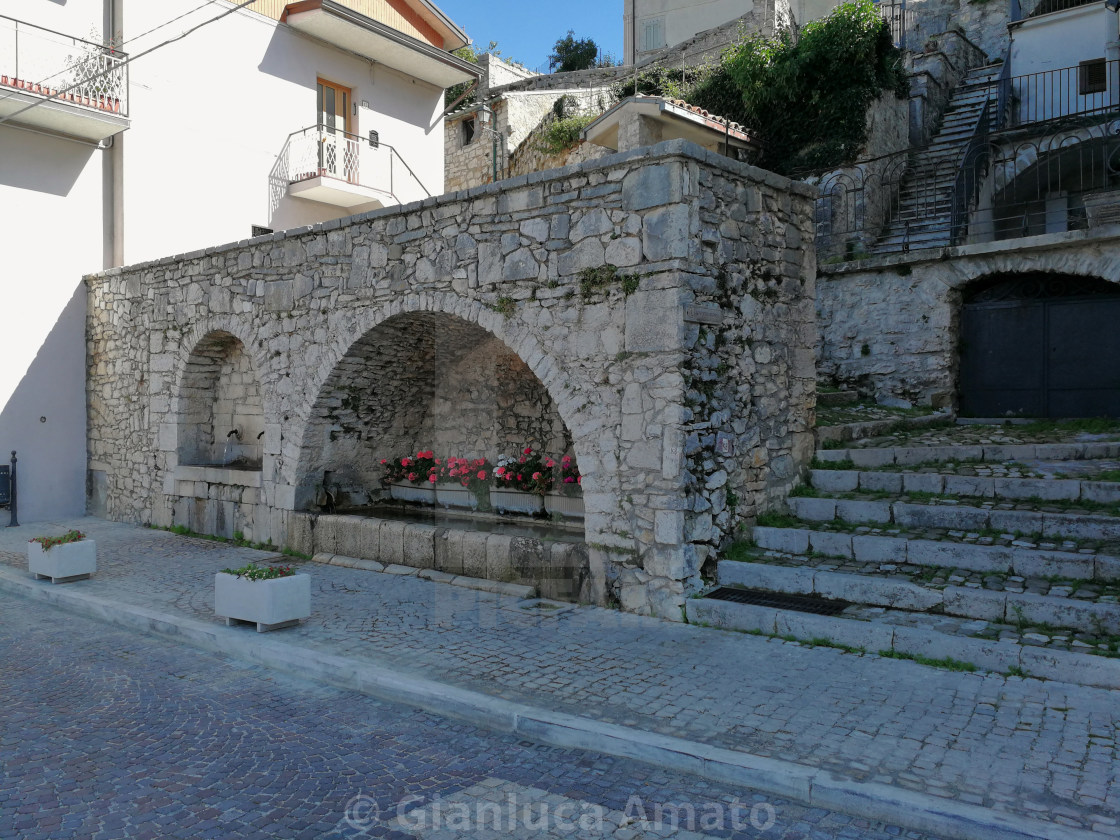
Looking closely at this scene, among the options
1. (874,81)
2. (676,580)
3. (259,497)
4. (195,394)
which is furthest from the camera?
(874,81)

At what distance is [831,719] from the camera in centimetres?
408

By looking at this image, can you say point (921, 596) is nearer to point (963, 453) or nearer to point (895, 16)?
point (963, 453)

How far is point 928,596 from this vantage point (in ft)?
17.1

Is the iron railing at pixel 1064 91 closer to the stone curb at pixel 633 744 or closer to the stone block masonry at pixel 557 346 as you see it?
the stone block masonry at pixel 557 346

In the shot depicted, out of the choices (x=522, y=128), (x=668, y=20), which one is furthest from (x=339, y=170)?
(x=668, y=20)

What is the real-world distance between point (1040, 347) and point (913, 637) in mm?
6066

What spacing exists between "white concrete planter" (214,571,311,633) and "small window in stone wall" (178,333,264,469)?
15.7 ft

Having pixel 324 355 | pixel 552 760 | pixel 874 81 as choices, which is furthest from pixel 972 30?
pixel 552 760

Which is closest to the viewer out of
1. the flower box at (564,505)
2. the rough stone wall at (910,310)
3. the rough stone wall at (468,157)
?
the flower box at (564,505)

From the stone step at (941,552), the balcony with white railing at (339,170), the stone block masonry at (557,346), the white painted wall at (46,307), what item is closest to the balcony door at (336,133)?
the balcony with white railing at (339,170)

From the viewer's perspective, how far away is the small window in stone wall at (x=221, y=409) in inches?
415

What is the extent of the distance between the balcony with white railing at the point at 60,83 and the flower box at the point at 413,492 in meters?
6.41

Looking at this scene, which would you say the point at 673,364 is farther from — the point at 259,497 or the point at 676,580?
the point at 259,497

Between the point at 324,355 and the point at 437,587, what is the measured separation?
9.51 ft
